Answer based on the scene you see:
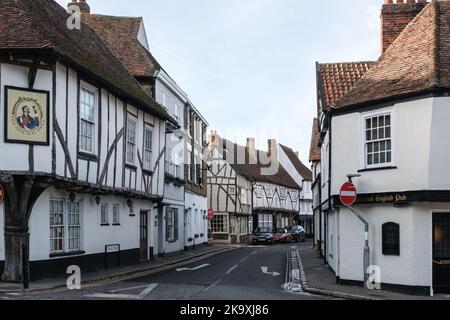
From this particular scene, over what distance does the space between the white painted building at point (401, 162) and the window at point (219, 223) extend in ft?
105

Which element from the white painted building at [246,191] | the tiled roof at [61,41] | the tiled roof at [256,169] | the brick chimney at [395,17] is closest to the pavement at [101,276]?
the tiled roof at [61,41]

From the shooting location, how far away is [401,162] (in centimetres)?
1677

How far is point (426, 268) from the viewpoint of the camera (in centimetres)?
1608

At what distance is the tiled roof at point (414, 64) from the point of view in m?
16.6

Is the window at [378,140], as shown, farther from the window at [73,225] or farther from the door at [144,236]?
the door at [144,236]

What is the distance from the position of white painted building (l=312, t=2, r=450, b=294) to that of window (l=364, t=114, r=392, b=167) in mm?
29

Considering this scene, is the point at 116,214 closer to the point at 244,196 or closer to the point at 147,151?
the point at 147,151

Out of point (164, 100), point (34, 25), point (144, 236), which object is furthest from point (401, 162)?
point (164, 100)

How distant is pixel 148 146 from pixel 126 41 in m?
7.12

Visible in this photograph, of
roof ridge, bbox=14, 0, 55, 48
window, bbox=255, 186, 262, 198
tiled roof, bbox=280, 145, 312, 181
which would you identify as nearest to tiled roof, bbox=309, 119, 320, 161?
roof ridge, bbox=14, 0, 55, 48

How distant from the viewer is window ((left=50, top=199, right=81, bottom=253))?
18219 millimetres
